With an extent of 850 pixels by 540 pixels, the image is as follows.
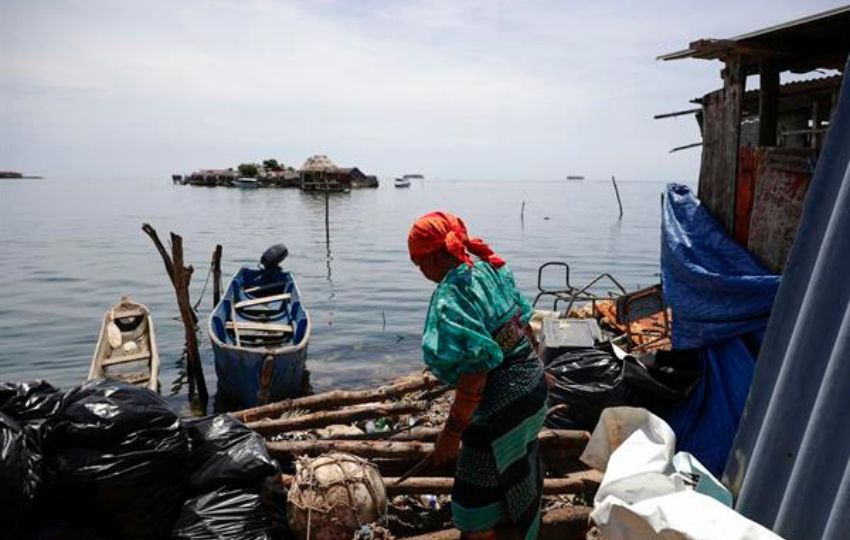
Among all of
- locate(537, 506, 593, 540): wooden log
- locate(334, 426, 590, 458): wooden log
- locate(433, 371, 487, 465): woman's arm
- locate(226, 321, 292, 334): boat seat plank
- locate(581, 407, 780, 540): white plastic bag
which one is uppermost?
locate(433, 371, 487, 465): woman's arm

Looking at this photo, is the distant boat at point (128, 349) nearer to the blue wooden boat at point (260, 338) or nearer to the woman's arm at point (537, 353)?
the blue wooden boat at point (260, 338)

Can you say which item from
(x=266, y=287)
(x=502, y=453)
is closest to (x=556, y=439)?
(x=502, y=453)

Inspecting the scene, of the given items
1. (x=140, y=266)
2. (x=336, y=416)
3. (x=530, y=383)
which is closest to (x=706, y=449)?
(x=530, y=383)

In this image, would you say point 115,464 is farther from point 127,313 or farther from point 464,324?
point 127,313

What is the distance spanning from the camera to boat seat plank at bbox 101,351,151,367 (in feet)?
31.0

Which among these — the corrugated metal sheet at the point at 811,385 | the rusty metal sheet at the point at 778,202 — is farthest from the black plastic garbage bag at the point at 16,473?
the rusty metal sheet at the point at 778,202

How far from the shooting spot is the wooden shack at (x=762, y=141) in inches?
155

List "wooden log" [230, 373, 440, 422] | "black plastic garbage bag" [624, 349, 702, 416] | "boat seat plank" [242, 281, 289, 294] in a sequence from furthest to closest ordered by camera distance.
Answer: "boat seat plank" [242, 281, 289, 294], "wooden log" [230, 373, 440, 422], "black plastic garbage bag" [624, 349, 702, 416]

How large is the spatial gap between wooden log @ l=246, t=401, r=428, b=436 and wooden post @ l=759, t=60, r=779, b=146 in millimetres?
3649

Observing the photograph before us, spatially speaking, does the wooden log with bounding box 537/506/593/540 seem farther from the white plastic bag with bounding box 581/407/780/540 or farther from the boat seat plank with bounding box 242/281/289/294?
the boat seat plank with bounding box 242/281/289/294

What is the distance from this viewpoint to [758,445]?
9.98 ft

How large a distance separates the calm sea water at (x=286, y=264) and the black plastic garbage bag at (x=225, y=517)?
7.78 m

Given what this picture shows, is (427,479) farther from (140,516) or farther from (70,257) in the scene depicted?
(70,257)

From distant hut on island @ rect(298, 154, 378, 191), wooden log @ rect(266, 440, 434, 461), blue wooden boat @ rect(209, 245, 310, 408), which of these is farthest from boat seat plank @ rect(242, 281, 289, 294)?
distant hut on island @ rect(298, 154, 378, 191)
